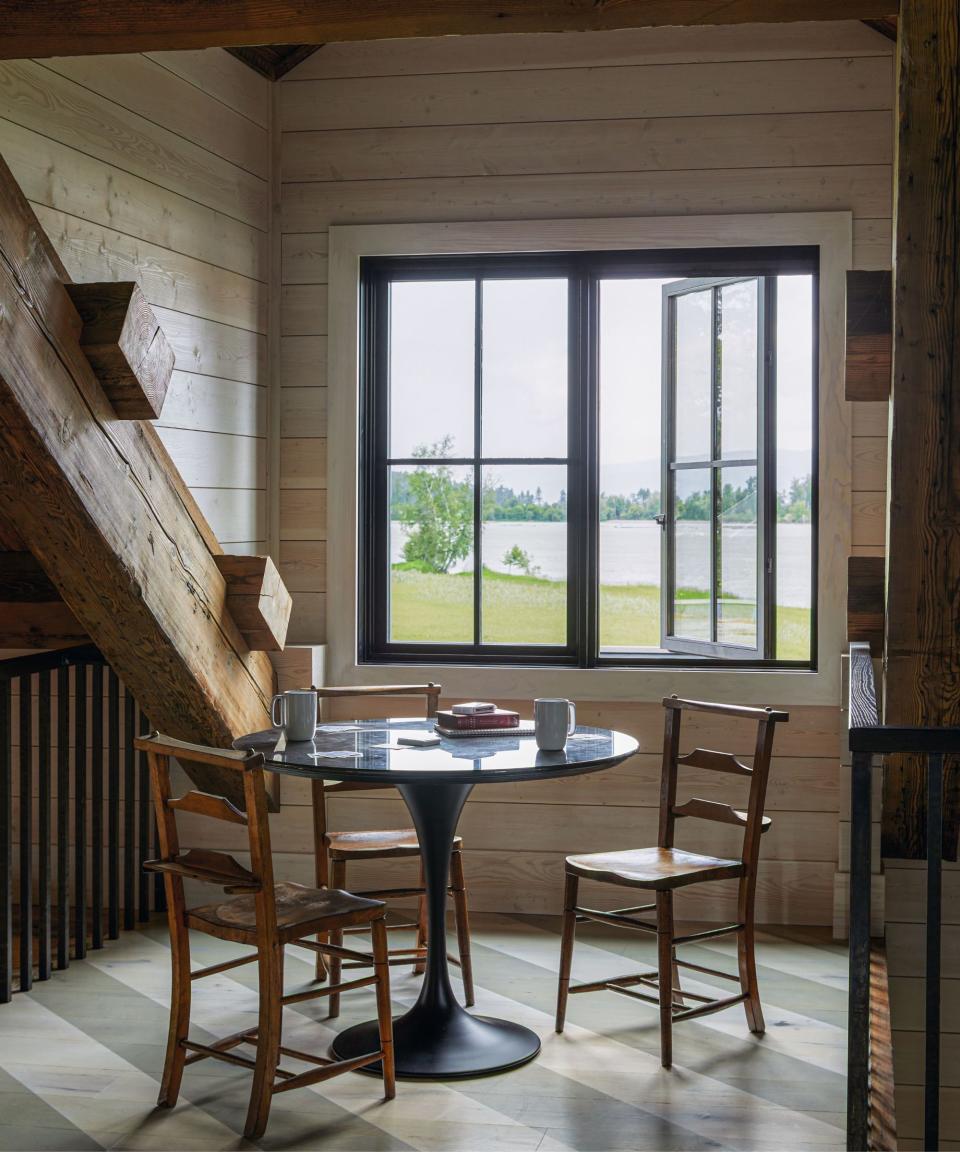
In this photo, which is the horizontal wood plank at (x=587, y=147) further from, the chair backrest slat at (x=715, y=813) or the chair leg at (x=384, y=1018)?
the chair leg at (x=384, y=1018)

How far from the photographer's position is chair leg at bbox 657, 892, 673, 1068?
3.01m

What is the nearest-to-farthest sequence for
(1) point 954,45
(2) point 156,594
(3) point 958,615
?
1. (1) point 954,45
2. (3) point 958,615
3. (2) point 156,594

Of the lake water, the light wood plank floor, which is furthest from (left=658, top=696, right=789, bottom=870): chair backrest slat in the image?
the lake water

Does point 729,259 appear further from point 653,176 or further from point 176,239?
point 176,239

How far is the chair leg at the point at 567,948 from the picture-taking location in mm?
3229

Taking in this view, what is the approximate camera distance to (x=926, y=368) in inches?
103

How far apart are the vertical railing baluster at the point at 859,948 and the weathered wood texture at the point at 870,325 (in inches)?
45.5

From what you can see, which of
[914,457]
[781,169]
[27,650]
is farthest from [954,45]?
[27,650]

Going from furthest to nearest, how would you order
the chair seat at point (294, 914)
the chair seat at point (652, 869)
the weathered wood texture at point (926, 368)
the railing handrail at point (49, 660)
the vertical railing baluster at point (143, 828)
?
the vertical railing baluster at point (143, 828) < the railing handrail at point (49, 660) < the chair seat at point (652, 869) < the chair seat at point (294, 914) < the weathered wood texture at point (926, 368)

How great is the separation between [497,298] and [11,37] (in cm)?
198

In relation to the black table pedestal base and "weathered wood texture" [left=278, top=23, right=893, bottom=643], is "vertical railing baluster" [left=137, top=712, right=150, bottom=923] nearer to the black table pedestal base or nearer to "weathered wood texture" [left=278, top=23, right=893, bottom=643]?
"weathered wood texture" [left=278, top=23, right=893, bottom=643]

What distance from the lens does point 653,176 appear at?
4.27 metres

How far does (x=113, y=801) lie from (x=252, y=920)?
135 cm

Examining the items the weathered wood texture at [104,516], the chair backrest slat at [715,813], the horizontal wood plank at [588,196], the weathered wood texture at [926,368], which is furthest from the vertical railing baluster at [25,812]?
the weathered wood texture at [926,368]
